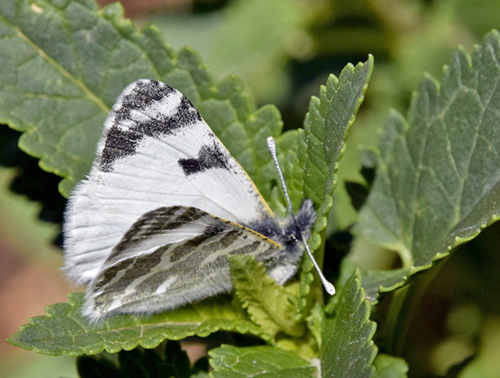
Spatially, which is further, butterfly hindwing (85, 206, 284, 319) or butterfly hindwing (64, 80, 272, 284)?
butterfly hindwing (64, 80, 272, 284)

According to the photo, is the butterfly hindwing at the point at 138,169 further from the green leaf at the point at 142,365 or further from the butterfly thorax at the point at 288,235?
the green leaf at the point at 142,365

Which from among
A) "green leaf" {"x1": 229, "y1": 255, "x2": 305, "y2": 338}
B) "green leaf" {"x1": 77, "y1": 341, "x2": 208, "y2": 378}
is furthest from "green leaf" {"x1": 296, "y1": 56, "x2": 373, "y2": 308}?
"green leaf" {"x1": 77, "y1": 341, "x2": 208, "y2": 378}

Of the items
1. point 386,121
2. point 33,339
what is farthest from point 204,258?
point 386,121

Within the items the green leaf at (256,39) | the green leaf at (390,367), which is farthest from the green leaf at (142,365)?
the green leaf at (256,39)

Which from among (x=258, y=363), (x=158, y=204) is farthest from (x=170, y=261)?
(x=258, y=363)

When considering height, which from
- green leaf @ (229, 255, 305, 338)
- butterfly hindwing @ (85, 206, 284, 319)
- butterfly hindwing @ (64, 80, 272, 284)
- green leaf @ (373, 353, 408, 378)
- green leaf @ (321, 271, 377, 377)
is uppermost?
butterfly hindwing @ (64, 80, 272, 284)

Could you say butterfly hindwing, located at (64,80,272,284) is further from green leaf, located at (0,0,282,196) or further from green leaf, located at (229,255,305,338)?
green leaf, located at (229,255,305,338)

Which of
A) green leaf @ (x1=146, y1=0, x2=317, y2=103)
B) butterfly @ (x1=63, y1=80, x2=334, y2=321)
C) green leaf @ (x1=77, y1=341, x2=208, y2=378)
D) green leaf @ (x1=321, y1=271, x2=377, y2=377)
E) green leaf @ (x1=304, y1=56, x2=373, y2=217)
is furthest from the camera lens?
green leaf @ (x1=146, y1=0, x2=317, y2=103)

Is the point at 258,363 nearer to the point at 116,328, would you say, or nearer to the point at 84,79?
the point at 116,328
